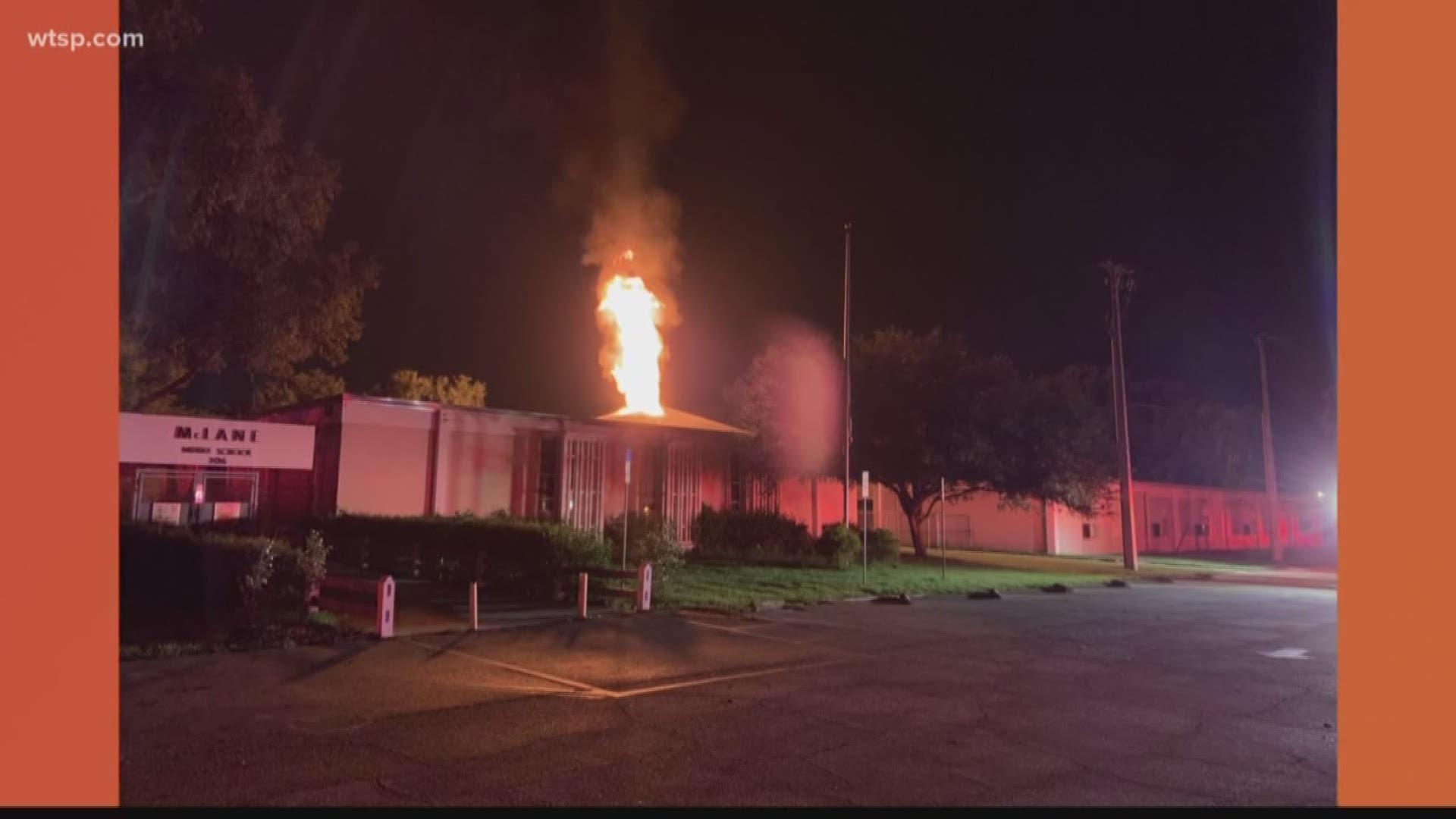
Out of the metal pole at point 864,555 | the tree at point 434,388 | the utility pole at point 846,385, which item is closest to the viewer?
the metal pole at point 864,555

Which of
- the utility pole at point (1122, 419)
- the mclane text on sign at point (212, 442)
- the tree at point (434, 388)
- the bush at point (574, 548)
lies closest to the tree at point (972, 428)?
the utility pole at point (1122, 419)

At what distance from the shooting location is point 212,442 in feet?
54.4

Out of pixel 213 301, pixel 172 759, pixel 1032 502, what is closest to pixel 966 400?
pixel 1032 502

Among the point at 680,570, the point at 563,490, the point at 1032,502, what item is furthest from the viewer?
the point at 1032,502

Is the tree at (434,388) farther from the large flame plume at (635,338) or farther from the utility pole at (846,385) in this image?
the utility pole at (846,385)

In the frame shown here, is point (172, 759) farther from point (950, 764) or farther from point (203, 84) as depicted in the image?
point (203, 84)

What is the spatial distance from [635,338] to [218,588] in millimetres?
20399

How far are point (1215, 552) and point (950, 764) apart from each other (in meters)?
42.5

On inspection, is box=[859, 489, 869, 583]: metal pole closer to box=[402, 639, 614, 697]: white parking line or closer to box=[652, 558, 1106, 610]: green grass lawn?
box=[652, 558, 1106, 610]: green grass lawn

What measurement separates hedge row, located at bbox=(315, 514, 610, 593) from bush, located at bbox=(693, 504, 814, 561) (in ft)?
23.3

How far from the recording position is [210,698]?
27.4 ft

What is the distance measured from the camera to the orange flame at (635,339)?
1211 inches

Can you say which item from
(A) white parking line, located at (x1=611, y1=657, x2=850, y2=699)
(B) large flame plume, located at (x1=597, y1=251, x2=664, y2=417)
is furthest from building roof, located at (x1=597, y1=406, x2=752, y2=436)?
(A) white parking line, located at (x1=611, y1=657, x2=850, y2=699)

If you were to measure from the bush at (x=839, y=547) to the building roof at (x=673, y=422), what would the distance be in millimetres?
5647
